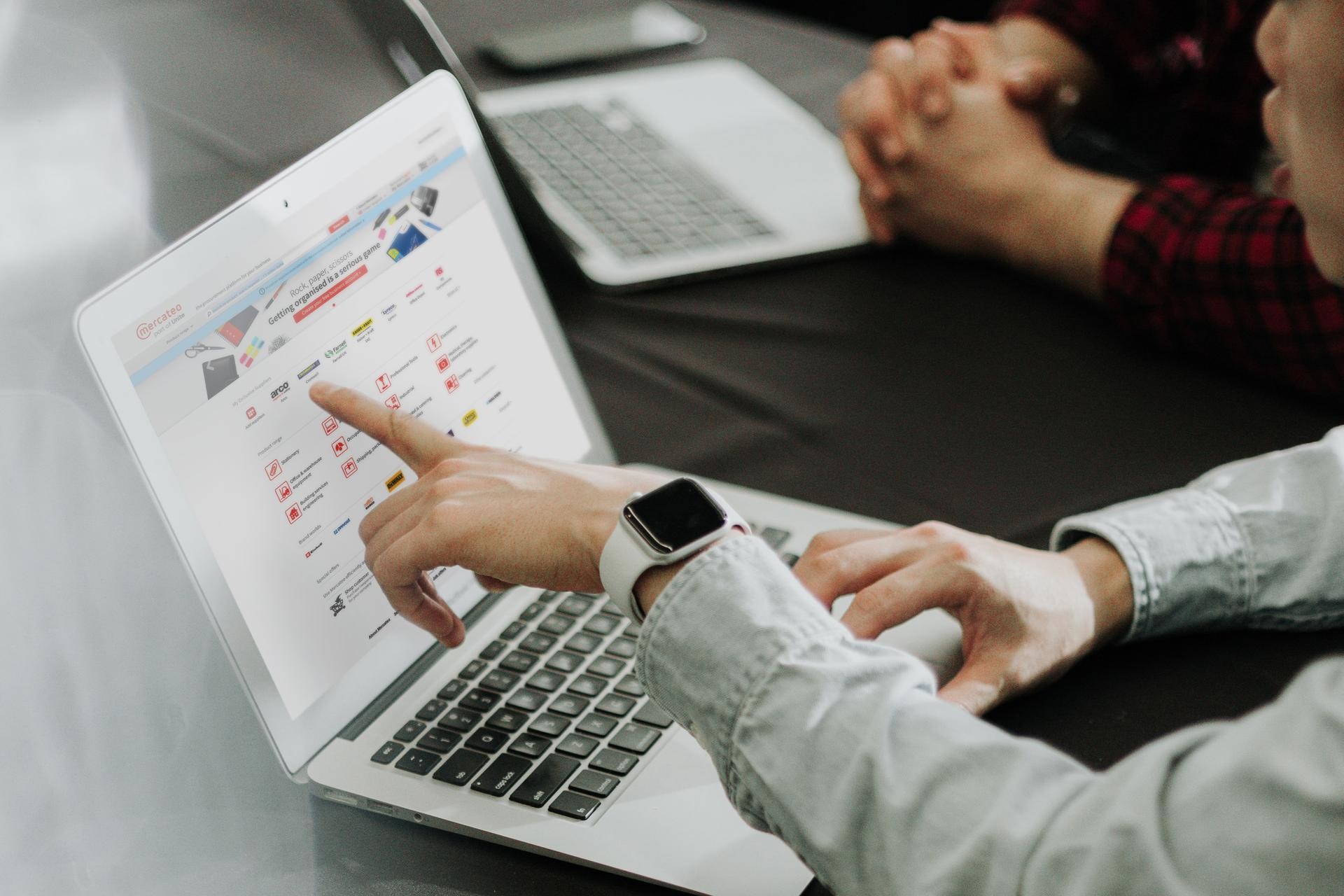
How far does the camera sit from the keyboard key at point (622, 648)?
666 millimetres

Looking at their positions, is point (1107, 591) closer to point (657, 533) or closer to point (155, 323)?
point (657, 533)

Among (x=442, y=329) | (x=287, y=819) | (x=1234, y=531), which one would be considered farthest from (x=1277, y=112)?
(x=287, y=819)

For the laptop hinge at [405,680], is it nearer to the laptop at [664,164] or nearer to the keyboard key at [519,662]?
the keyboard key at [519,662]

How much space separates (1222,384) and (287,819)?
75 centimetres

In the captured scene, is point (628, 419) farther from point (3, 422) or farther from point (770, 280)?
point (3, 422)

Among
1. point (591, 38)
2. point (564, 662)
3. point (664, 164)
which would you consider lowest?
point (564, 662)

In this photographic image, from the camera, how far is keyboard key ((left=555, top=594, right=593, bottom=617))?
697mm

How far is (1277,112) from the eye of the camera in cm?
60

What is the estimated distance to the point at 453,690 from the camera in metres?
0.65

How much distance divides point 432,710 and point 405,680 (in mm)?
35

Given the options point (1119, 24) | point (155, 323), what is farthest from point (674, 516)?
point (1119, 24)

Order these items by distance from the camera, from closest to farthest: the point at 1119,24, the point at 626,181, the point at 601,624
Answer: the point at 601,624 → the point at 626,181 → the point at 1119,24

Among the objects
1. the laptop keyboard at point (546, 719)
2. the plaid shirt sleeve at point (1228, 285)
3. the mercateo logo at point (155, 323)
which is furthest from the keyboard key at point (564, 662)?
the plaid shirt sleeve at point (1228, 285)

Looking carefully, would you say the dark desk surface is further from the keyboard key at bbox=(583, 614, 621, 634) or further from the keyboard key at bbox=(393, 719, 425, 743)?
the keyboard key at bbox=(583, 614, 621, 634)
